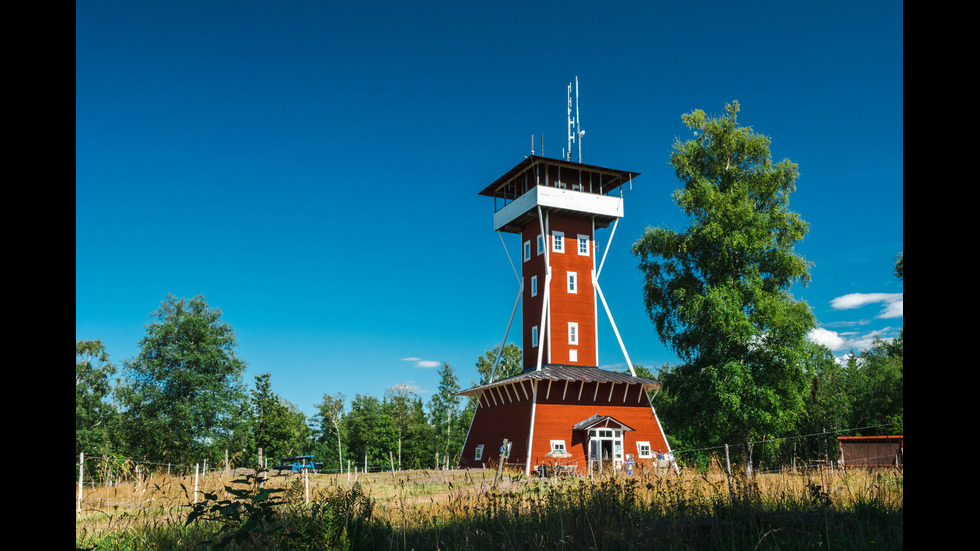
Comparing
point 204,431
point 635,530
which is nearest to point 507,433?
point 204,431

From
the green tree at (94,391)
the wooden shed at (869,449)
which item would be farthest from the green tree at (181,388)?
the wooden shed at (869,449)

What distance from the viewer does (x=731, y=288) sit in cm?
3036

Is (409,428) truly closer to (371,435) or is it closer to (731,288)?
(371,435)

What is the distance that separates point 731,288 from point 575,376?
37.2 feet

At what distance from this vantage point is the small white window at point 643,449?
39.7 meters

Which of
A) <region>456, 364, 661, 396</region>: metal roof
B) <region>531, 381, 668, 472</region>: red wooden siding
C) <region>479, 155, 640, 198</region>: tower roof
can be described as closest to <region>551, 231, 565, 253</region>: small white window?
<region>479, 155, 640, 198</region>: tower roof

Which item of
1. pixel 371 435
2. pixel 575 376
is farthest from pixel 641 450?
pixel 371 435

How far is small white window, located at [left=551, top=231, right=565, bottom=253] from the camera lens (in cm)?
4255

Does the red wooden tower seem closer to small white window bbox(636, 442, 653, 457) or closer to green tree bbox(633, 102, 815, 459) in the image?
small white window bbox(636, 442, 653, 457)

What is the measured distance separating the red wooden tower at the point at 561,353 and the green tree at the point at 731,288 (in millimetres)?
7213

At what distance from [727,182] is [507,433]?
18.9 m
